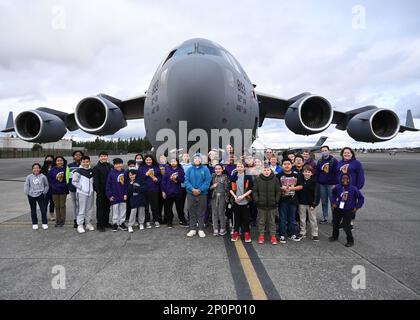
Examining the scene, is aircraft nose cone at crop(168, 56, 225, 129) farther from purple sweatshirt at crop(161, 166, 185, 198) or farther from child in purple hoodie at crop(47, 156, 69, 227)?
child in purple hoodie at crop(47, 156, 69, 227)

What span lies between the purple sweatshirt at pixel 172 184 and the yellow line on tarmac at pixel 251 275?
1723 mm

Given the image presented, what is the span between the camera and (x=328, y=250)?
4102mm

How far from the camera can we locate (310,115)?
9633 millimetres

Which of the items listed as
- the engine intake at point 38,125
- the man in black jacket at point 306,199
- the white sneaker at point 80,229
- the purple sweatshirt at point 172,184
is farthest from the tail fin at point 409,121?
the engine intake at point 38,125

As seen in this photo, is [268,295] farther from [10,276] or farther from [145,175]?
[145,175]

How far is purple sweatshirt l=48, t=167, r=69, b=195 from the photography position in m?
5.57

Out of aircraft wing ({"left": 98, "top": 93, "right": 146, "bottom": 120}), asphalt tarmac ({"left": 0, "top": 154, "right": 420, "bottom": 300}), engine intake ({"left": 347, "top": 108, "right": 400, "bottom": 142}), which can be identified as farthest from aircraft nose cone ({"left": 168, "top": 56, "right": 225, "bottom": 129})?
engine intake ({"left": 347, "top": 108, "right": 400, "bottom": 142})

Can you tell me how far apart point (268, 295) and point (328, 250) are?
1765mm

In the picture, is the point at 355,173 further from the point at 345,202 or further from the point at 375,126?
the point at 375,126

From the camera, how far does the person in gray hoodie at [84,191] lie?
205 inches

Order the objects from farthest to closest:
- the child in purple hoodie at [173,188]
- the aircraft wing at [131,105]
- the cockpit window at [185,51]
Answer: the aircraft wing at [131,105] → the cockpit window at [185,51] → the child in purple hoodie at [173,188]

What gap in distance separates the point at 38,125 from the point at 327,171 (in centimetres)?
1097

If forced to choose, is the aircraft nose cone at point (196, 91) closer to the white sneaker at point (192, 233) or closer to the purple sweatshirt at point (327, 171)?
the white sneaker at point (192, 233)
